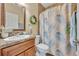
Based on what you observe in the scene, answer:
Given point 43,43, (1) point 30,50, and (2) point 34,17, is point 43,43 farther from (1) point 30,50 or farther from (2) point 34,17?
(2) point 34,17

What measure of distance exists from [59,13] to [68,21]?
137 mm

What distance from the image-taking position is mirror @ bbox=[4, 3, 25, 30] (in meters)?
1.62

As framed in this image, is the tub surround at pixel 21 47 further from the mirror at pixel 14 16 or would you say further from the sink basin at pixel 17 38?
the mirror at pixel 14 16

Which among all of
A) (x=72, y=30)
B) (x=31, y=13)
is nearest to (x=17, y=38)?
(x=31, y=13)

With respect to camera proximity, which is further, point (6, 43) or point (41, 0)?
point (41, 0)

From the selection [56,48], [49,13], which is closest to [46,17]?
[49,13]

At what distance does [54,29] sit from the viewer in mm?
1662

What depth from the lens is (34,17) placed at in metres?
1.65

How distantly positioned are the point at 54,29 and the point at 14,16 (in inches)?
18.9

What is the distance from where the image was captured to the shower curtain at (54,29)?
165 centimetres

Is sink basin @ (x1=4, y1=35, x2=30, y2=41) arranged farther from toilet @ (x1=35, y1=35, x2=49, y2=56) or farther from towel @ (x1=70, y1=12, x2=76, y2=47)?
towel @ (x1=70, y1=12, x2=76, y2=47)

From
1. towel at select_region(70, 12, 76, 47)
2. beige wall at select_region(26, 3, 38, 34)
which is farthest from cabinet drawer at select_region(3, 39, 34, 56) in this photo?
towel at select_region(70, 12, 76, 47)

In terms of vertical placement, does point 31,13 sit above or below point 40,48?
above

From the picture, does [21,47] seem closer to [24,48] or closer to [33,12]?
[24,48]
